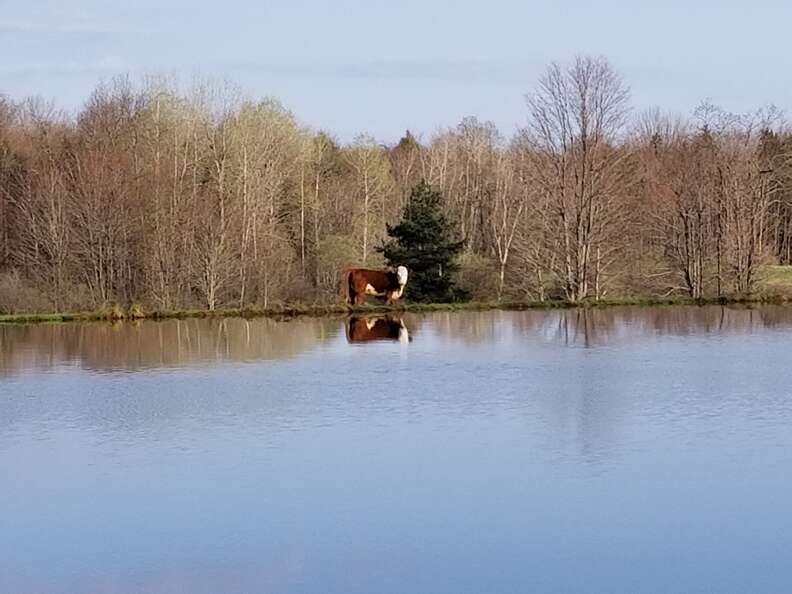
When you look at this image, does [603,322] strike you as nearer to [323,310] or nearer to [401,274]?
[401,274]

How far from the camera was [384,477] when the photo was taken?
29.2 feet

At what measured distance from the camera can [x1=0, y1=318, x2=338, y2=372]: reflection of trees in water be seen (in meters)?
17.7

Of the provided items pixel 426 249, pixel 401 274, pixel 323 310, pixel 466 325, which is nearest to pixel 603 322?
pixel 466 325

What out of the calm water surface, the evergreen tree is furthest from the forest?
the calm water surface

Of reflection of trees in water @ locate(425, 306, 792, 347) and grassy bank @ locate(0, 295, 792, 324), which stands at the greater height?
grassy bank @ locate(0, 295, 792, 324)

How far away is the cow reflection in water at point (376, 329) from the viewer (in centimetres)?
2002

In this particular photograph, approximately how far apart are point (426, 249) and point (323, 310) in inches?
166

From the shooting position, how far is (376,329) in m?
21.9

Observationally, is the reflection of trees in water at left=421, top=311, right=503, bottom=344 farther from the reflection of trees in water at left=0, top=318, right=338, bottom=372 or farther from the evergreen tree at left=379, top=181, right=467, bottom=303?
the evergreen tree at left=379, top=181, right=467, bottom=303

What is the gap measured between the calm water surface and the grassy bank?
8549 millimetres

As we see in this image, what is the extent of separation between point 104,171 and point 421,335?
13.6 meters

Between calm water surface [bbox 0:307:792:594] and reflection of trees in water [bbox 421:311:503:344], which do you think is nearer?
calm water surface [bbox 0:307:792:594]

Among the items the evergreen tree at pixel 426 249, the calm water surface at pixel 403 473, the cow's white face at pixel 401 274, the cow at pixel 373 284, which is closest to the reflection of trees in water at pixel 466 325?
the cow's white face at pixel 401 274

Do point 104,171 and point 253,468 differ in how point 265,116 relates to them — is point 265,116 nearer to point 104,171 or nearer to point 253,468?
point 104,171
